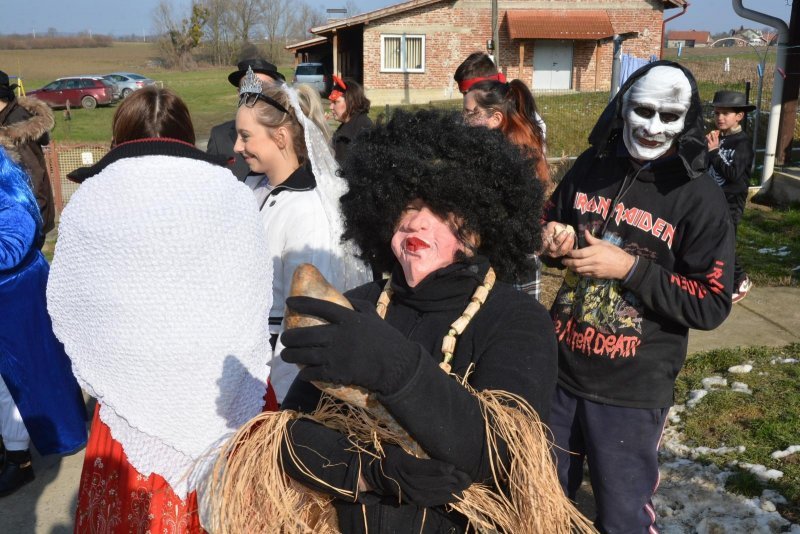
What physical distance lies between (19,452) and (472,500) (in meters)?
3.26

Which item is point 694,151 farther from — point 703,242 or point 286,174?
point 286,174

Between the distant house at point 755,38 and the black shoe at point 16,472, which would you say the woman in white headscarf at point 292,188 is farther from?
the distant house at point 755,38

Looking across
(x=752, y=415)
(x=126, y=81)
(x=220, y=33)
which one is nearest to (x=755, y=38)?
(x=752, y=415)

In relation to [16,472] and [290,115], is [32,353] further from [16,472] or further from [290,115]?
[290,115]

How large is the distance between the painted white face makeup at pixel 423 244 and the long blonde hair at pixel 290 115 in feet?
3.99

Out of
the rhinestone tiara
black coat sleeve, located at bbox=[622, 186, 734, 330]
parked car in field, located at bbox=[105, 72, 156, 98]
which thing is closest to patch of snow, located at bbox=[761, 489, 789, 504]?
black coat sleeve, located at bbox=[622, 186, 734, 330]

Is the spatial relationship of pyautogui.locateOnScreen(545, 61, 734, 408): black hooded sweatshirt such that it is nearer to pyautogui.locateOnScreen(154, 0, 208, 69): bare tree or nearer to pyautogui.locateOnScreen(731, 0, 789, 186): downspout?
pyautogui.locateOnScreen(731, 0, 789, 186): downspout

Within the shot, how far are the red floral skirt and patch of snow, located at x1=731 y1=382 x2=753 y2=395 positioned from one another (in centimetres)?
366

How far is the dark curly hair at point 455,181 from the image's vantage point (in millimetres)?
1883

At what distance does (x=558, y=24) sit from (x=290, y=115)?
1128 inches

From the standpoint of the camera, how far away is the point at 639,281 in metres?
2.25

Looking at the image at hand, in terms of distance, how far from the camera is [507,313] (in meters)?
1.69

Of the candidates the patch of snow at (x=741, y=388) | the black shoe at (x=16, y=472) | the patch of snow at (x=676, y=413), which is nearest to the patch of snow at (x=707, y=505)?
the patch of snow at (x=676, y=413)

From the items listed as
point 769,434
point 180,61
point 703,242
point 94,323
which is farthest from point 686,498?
point 180,61
